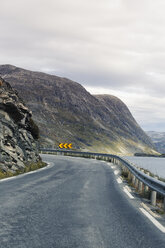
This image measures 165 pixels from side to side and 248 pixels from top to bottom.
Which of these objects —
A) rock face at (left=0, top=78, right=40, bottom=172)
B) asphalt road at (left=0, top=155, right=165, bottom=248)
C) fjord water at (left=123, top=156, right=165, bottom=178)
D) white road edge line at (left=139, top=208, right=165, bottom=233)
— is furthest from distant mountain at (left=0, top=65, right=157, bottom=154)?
white road edge line at (left=139, top=208, right=165, bottom=233)

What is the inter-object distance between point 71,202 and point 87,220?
2279 millimetres

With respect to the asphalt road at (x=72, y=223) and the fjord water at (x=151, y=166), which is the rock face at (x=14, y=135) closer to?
the fjord water at (x=151, y=166)

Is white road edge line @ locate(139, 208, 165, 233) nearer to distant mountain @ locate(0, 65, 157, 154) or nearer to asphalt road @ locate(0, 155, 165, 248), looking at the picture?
asphalt road @ locate(0, 155, 165, 248)

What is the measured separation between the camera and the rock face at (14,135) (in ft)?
61.4

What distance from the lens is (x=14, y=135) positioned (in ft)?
73.6

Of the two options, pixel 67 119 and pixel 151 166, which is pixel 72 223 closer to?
pixel 151 166

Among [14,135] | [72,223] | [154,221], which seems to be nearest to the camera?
[72,223]

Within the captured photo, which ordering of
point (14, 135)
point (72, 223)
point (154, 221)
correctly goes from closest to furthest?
point (72, 223)
point (154, 221)
point (14, 135)

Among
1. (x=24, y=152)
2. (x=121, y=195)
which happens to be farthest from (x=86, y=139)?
(x=121, y=195)

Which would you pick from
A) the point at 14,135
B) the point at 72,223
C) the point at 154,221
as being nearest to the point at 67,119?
the point at 14,135

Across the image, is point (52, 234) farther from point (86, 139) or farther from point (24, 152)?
point (86, 139)

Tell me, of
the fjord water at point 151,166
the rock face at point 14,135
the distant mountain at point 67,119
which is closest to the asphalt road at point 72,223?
the fjord water at point 151,166

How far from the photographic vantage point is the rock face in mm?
18703

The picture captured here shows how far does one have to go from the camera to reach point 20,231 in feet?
19.2
